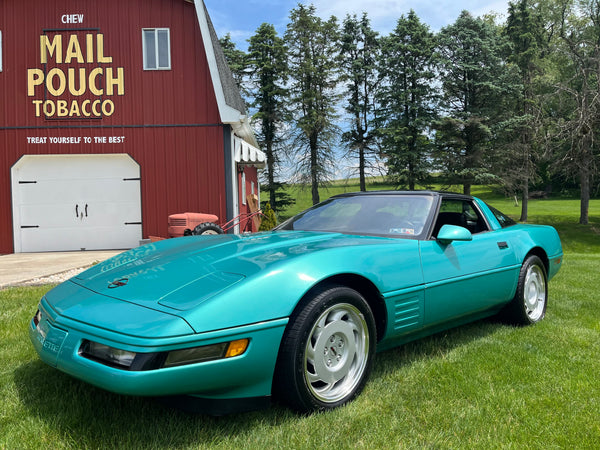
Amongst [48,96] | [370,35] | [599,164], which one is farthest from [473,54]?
[48,96]

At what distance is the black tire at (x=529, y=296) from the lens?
3.82m

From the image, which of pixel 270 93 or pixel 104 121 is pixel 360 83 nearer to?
pixel 270 93

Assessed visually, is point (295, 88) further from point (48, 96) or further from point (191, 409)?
point (191, 409)

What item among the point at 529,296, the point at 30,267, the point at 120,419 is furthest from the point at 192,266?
the point at 30,267

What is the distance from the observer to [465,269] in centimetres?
319

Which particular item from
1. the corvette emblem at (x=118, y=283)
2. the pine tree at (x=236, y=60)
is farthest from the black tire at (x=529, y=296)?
the pine tree at (x=236, y=60)

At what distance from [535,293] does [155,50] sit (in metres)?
9.79

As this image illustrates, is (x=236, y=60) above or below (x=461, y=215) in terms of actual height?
above

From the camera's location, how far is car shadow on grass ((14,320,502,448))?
2037 millimetres

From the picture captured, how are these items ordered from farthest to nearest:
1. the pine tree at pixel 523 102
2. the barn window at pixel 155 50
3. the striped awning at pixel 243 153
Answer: the pine tree at pixel 523 102
the striped awning at pixel 243 153
the barn window at pixel 155 50

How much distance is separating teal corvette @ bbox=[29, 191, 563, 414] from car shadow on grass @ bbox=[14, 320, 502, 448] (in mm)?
168

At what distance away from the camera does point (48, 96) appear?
34.9 ft

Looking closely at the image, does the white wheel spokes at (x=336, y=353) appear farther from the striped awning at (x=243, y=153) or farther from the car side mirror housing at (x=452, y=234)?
the striped awning at (x=243, y=153)

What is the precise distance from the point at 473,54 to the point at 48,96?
2023 centimetres
